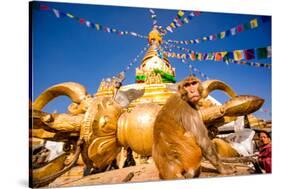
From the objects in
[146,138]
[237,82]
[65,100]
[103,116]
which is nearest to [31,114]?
[65,100]

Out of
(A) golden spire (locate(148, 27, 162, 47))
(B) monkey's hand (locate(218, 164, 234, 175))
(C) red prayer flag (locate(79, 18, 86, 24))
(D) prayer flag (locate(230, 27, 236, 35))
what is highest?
(C) red prayer flag (locate(79, 18, 86, 24))

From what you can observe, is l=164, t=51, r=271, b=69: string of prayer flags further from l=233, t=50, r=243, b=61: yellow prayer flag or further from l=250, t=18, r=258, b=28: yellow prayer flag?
l=250, t=18, r=258, b=28: yellow prayer flag

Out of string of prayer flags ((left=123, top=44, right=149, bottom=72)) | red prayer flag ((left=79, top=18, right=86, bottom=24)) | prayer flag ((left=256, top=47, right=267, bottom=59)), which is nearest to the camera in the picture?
red prayer flag ((left=79, top=18, right=86, bottom=24))

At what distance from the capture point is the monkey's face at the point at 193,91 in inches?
221

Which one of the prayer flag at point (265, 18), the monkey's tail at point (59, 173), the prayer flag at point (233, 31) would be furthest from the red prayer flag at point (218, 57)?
the monkey's tail at point (59, 173)

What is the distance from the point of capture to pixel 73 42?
5121 millimetres

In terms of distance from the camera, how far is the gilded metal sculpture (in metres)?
5.03

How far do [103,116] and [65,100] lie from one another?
1.37ft

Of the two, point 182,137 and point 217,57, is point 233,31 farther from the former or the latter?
point 182,137

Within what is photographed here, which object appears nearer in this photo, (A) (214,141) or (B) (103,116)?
(B) (103,116)

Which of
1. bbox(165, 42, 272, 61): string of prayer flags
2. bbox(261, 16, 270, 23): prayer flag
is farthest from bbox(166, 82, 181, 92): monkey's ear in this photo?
bbox(261, 16, 270, 23): prayer flag

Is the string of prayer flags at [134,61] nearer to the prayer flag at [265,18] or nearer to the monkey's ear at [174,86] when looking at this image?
the monkey's ear at [174,86]

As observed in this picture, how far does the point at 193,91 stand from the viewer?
564 cm

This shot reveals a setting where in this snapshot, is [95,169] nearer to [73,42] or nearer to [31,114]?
[31,114]
